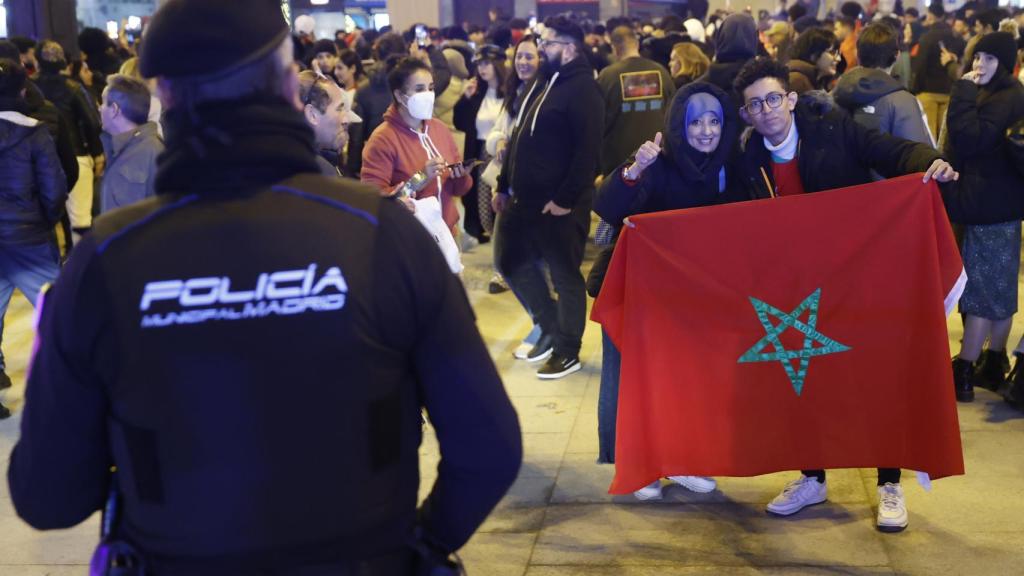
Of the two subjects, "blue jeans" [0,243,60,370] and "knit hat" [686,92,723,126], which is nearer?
"knit hat" [686,92,723,126]

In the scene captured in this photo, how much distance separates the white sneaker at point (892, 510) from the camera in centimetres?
466

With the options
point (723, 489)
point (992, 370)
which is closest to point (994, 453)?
point (992, 370)

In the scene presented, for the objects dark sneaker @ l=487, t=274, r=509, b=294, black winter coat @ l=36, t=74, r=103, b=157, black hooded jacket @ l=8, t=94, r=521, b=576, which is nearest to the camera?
black hooded jacket @ l=8, t=94, r=521, b=576

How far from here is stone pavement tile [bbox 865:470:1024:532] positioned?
15.5ft

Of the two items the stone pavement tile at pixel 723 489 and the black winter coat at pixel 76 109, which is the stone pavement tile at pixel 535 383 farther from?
the black winter coat at pixel 76 109

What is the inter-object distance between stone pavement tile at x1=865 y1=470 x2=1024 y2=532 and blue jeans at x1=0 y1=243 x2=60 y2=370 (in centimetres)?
466

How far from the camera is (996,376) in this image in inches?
253

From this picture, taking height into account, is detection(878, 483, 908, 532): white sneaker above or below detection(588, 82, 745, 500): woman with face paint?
below

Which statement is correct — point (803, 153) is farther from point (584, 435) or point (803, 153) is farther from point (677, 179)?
point (584, 435)

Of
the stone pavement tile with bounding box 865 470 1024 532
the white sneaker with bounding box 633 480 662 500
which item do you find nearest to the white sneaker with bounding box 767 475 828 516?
the stone pavement tile with bounding box 865 470 1024 532

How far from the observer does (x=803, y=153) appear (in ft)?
15.9

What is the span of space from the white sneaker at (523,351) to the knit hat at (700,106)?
298cm

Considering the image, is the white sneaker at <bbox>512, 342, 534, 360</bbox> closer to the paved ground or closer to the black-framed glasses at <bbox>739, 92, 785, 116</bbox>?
the paved ground

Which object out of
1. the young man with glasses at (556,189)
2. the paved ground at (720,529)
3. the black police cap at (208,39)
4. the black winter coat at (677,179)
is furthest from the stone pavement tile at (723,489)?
the black police cap at (208,39)
